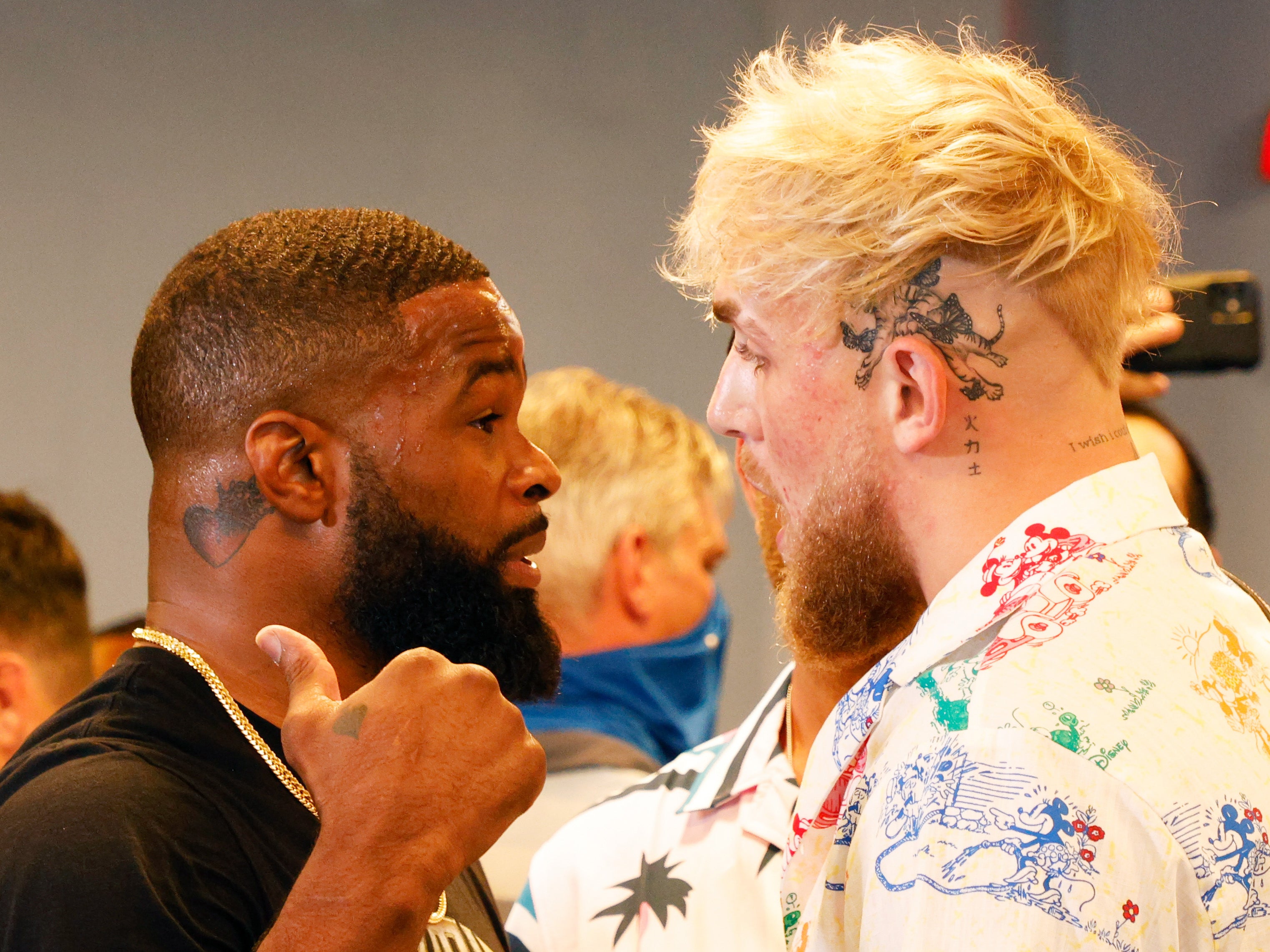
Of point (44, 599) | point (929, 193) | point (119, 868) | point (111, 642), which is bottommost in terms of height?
point (111, 642)

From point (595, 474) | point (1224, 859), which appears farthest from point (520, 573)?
point (595, 474)

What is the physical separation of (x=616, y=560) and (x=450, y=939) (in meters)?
1.01

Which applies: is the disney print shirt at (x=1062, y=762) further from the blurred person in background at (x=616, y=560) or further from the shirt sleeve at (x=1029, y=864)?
the blurred person in background at (x=616, y=560)

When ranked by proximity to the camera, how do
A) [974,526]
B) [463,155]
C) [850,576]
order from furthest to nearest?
[463,155]
[850,576]
[974,526]

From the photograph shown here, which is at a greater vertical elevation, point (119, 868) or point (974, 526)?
point (974, 526)

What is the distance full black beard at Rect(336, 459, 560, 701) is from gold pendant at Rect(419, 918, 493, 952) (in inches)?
9.0

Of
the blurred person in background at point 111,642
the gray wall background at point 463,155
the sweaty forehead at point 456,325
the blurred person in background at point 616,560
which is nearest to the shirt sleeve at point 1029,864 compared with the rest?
the sweaty forehead at point 456,325

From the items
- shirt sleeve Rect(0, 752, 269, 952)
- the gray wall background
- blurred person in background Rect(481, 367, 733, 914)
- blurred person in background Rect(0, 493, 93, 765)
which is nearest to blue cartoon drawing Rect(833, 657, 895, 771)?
shirt sleeve Rect(0, 752, 269, 952)

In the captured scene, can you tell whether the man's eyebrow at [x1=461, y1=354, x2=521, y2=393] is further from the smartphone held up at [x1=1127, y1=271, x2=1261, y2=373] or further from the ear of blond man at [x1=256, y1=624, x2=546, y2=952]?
the smartphone held up at [x1=1127, y1=271, x2=1261, y2=373]

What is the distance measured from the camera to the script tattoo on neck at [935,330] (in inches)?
A: 40.0

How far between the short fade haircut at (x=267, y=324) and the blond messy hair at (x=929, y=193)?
1.05 feet

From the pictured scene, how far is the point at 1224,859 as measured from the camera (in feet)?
2.60

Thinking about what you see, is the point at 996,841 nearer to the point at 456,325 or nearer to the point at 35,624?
the point at 456,325

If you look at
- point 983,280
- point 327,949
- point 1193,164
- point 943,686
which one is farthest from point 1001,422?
point 1193,164
